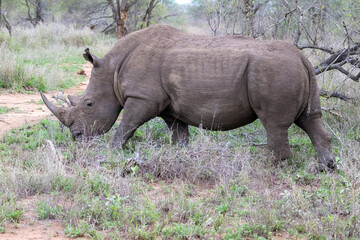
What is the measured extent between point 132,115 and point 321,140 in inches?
94.6

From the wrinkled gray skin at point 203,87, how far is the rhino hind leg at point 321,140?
0.04 feet

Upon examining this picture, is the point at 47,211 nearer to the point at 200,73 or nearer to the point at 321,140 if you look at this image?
the point at 200,73

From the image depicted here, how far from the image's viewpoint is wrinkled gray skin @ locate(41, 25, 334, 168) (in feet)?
18.2

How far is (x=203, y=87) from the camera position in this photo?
19.3ft

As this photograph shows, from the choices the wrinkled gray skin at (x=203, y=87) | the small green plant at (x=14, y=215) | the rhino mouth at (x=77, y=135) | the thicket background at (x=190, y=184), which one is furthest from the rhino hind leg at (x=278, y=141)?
the small green plant at (x=14, y=215)

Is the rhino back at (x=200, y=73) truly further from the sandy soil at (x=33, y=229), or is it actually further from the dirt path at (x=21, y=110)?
the dirt path at (x=21, y=110)

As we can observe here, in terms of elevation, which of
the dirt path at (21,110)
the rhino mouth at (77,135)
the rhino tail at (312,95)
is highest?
the rhino tail at (312,95)

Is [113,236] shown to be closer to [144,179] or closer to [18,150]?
[144,179]

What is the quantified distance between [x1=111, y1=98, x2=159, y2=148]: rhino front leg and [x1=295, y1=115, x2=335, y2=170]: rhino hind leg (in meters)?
1.92

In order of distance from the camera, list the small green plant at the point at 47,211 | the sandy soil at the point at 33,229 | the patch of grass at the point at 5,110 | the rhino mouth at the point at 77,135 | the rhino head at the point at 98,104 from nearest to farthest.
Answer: the sandy soil at the point at 33,229
the small green plant at the point at 47,211
the rhino head at the point at 98,104
the rhino mouth at the point at 77,135
the patch of grass at the point at 5,110

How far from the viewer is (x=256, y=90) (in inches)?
219

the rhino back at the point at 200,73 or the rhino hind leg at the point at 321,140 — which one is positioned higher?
the rhino back at the point at 200,73

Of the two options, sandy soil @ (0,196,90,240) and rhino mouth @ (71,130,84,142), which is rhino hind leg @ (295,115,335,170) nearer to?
rhino mouth @ (71,130,84,142)

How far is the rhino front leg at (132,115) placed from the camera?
20.2 ft
